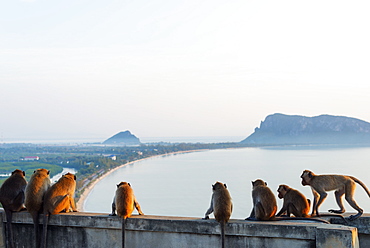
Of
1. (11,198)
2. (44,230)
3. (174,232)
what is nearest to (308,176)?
(174,232)

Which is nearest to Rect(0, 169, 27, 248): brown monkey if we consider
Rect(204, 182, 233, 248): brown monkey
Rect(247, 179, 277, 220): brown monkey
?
Rect(204, 182, 233, 248): brown monkey

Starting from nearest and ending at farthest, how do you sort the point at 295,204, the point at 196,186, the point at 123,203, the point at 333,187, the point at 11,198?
1. the point at 123,203
2. the point at 295,204
3. the point at 333,187
4. the point at 11,198
5. the point at 196,186

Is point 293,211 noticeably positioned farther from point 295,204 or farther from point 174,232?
point 174,232

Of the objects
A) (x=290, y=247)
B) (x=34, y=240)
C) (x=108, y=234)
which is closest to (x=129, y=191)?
(x=108, y=234)

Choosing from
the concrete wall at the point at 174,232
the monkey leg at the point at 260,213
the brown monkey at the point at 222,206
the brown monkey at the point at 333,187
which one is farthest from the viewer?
the brown monkey at the point at 333,187

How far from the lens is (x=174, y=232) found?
4.71 metres

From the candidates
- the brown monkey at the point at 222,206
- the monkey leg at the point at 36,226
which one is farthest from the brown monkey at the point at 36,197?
the brown monkey at the point at 222,206

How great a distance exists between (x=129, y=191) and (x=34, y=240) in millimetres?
1342

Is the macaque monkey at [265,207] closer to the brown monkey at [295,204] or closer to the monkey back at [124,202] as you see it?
the brown monkey at [295,204]

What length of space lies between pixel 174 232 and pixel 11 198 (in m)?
2.24

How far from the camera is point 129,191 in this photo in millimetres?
5141

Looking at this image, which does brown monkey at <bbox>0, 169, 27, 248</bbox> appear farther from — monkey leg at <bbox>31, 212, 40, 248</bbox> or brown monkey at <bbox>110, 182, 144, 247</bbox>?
brown monkey at <bbox>110, 182, 144, 247</bbox>

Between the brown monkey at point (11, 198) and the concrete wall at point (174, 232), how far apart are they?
89 millimetres

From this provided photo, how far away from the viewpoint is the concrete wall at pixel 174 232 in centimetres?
416
